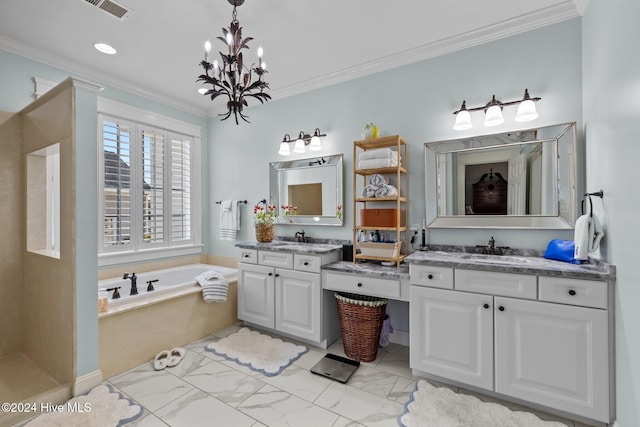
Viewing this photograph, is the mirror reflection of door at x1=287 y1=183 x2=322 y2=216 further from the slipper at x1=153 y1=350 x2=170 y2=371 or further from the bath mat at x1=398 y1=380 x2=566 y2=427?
the bath mat at x1=398 y1=380 x2=566 y2=427

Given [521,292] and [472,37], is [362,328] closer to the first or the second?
[521,292]

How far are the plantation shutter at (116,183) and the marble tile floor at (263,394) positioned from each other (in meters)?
1.61

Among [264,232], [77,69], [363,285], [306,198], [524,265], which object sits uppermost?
[77,69]

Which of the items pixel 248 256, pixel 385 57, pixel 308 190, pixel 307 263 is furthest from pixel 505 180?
pixel 248 256

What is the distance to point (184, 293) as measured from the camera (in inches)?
109

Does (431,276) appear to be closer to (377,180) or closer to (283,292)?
(377,180)

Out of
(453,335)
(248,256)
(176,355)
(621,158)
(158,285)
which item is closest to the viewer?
(621,158)

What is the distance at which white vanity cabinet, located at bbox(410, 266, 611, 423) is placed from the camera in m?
1.62

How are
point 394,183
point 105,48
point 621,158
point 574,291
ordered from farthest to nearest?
point 394,183
point 105,48
point 574,291
point 621,158

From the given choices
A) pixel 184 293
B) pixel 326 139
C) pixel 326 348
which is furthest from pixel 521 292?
pixel 184 293

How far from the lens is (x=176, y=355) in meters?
2.51

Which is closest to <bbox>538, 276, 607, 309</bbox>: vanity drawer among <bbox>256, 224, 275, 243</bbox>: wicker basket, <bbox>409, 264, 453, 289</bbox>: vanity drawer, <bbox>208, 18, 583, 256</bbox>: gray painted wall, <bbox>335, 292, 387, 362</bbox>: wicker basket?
<bbox>409, 264, 453, 289</bbox>: vanity drawer

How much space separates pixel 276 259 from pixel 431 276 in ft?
4.80

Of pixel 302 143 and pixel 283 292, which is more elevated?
pixel 302 143
